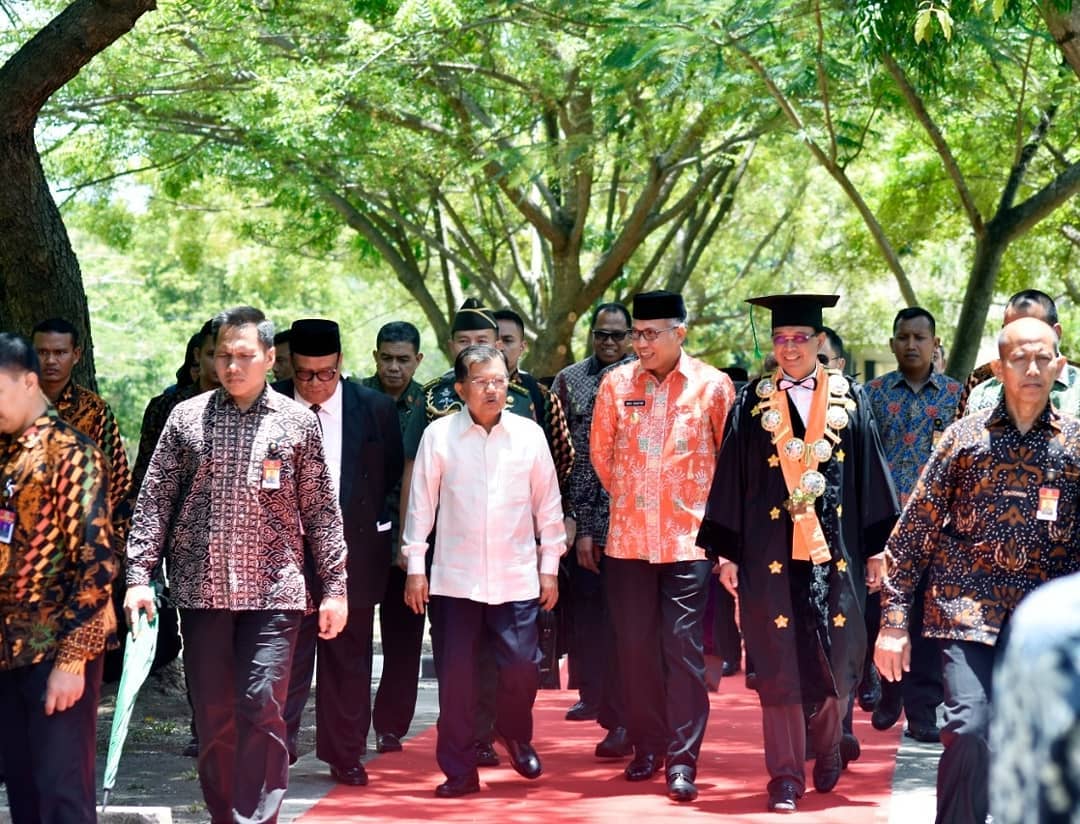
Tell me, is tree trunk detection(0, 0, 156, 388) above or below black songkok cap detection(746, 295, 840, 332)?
above

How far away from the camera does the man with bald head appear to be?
5957 millimetres

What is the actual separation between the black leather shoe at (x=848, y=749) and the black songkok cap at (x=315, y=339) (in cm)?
325

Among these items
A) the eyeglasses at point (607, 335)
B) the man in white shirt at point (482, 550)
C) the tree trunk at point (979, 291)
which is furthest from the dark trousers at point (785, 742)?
the tree trunk at point (979, 291)

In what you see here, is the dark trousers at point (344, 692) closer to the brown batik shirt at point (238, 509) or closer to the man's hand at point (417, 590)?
the man's hand at point (417, 590)

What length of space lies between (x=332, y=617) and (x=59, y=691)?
55.6 inches

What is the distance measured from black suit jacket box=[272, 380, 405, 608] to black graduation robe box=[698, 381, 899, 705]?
5.48 ft

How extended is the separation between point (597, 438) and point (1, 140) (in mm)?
3809

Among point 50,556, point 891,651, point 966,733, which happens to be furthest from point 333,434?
Answer: point 966,733

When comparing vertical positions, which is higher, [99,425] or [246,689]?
[99,425]

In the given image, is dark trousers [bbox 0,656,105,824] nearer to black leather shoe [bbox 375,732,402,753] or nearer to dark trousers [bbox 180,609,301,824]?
dark trousers [bbox 180,609,301,824]

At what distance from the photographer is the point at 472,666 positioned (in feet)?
27.5

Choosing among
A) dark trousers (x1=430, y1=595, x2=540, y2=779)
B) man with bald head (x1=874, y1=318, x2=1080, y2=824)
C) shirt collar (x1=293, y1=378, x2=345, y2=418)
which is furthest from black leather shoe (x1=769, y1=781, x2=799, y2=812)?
shirt collar (x1=293, y1=378, x2=345, y2=418)

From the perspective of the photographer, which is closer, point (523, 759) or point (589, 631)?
point (523, 759)

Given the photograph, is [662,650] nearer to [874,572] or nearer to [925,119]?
[874,572]
